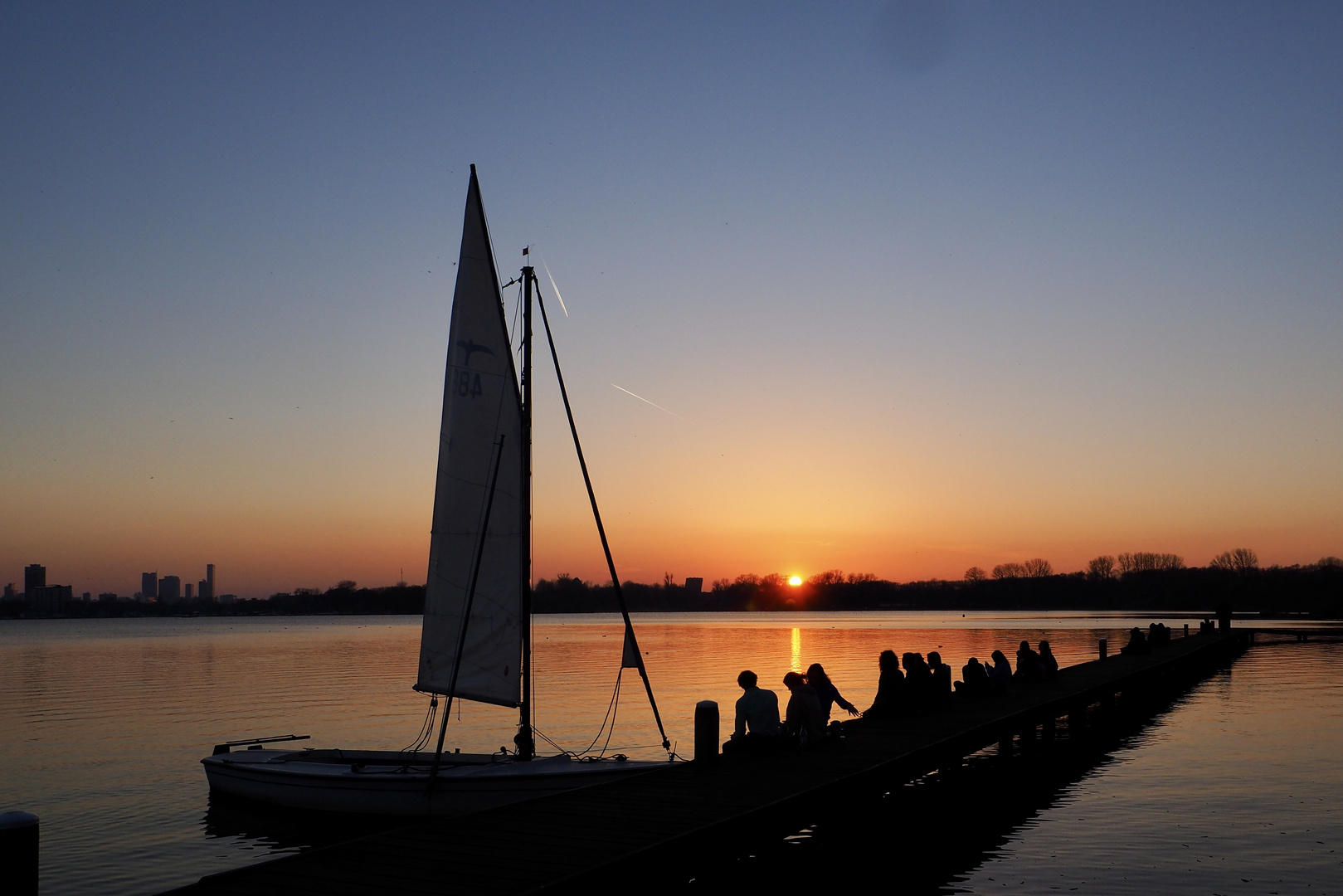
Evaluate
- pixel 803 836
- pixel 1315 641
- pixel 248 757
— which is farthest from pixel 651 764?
pixel 1315 641

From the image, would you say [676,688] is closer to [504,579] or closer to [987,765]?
[987,765]

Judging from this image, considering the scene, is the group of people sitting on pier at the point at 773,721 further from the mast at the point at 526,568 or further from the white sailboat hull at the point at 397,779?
the mast at the point at 526,568

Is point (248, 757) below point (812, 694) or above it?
below

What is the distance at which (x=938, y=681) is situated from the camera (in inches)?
941

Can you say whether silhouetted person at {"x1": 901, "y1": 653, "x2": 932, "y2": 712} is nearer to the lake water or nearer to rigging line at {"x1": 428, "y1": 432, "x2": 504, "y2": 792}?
the lake water

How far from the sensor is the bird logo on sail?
63.6 feet

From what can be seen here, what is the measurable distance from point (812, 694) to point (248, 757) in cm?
1201

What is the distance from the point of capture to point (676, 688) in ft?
172

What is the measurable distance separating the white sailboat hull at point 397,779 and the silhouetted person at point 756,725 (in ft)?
4.57

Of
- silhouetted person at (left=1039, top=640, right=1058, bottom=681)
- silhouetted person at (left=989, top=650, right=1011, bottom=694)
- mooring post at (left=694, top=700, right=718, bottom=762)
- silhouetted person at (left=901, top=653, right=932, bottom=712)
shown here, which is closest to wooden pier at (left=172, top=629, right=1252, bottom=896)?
mooring post at (left=694, top=700, right=718, bottom=762)

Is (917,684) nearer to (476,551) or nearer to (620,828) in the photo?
(476,551)

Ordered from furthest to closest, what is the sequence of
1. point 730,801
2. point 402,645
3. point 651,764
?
1. point 402,645
2. point 651,764
3. point 730,801

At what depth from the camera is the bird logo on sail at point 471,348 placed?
19391mm

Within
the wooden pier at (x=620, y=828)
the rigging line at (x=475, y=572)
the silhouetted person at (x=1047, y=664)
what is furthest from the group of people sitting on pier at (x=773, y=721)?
the silhouetted person at (x=1047, y=664)
